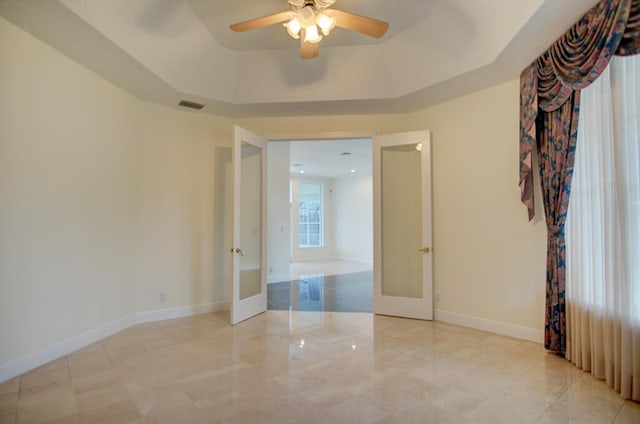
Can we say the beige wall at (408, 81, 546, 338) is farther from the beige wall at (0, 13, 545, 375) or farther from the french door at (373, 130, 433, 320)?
the french door at (373, 130, 433, 320)

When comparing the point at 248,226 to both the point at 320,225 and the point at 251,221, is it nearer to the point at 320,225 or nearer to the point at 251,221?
the point at 251,221

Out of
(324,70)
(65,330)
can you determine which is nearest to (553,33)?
(324,70)

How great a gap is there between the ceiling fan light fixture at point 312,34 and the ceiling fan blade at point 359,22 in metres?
0.17

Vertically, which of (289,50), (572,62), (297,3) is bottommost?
(572,62)

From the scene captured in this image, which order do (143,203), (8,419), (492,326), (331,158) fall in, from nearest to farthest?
1. (8,419)
2. (492,326)
3. (143,203)
4. (331,158)

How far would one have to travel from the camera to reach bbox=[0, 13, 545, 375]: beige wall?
2693 millimetres

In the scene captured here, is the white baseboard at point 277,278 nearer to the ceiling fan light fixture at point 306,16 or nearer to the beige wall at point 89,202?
the beige wall at point 89,202

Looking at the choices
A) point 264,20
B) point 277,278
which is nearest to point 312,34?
point 264,20

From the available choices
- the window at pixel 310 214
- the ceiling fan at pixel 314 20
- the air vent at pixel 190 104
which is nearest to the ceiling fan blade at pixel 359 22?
the ceiling fan at pixel 314 20

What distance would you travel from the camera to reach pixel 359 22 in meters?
2.59

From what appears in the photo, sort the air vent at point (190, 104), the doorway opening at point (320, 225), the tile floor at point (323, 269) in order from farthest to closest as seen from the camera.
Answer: the tile floor at point (323, 269)
the doorway opening at point (320, 225)
the air vent at point (190, 104)

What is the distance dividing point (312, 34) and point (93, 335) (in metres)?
3.51

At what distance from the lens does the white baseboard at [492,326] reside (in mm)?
3351

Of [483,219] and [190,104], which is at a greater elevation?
[190,104]
